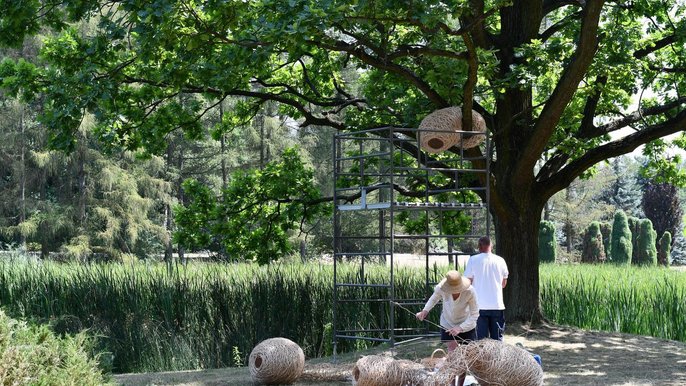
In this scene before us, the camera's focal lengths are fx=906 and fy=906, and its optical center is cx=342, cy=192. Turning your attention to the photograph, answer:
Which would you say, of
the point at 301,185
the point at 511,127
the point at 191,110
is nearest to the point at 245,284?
the point at 301,185

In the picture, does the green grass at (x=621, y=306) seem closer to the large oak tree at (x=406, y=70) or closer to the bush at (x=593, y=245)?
the large oak tree at (x=406, y=70)

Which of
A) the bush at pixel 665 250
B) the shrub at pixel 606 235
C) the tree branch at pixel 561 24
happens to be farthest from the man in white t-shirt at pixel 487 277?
the bush at pixel 665 250

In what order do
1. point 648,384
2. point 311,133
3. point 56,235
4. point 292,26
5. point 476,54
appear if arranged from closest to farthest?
point 292,26, point 648,384, point 476,54, point 56,235, point 311,133

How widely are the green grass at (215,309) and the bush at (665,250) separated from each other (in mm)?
28244

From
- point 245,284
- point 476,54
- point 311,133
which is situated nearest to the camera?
point 476,54

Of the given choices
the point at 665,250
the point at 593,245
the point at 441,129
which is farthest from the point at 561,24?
the point at 665,250

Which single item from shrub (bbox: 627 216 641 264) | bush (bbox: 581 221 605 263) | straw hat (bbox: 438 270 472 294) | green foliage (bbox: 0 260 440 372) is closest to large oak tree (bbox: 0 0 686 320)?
green foliage (bbox: 0 260 440 372)

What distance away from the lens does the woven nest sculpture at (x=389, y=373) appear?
859 centimetres

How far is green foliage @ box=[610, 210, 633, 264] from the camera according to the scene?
39.9 m

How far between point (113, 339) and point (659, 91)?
1027 cm

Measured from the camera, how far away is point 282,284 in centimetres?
1481

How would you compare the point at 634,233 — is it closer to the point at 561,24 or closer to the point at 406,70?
the point at 561,24

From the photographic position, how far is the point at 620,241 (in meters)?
40.2

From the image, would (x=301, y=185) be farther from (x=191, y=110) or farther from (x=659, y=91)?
(x=659, y=91)
